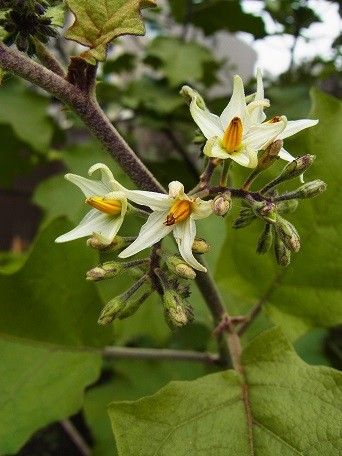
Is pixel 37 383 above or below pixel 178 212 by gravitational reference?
below

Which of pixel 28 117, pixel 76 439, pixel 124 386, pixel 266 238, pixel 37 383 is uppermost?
pixel 266 238

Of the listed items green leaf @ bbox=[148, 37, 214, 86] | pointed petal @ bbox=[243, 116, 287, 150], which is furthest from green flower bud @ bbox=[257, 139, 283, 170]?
green leaf @ bbox=[148, 37, 214, 86]

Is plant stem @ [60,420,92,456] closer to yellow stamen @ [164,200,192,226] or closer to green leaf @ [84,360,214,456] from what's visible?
green leaf @ [84,360,214,456]

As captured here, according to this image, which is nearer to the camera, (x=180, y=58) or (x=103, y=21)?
(x=103, y=21)

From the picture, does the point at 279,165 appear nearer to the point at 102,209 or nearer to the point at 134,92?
the point at 102,209

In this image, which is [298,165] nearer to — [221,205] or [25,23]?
[221,205]

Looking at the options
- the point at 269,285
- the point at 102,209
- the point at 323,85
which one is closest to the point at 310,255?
the point at 269,285

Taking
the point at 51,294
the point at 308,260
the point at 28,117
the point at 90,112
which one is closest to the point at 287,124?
the point at 90,112
